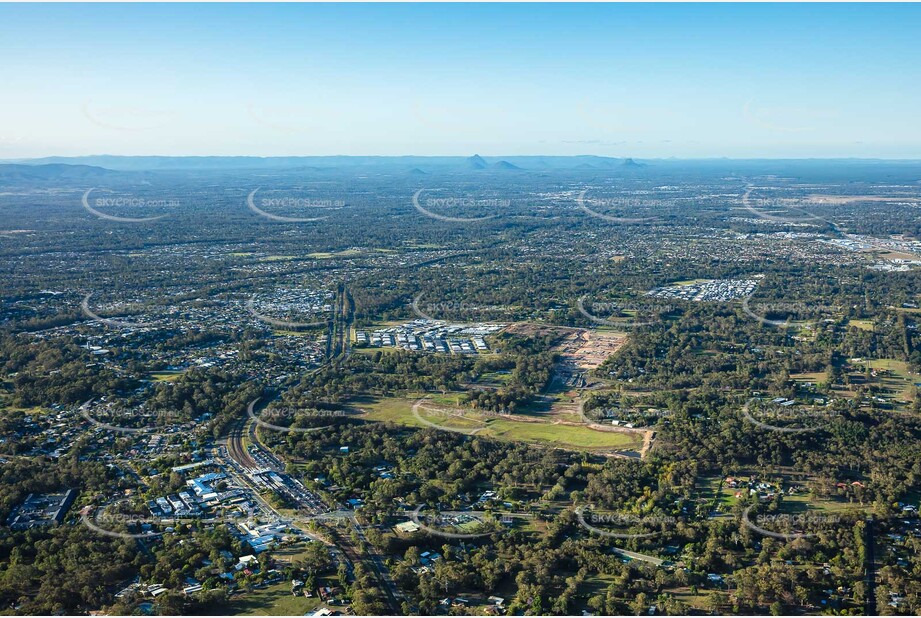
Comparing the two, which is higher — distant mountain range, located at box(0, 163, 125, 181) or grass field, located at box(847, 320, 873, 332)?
distant mountain range, located at box(0, 163, 125, 181)

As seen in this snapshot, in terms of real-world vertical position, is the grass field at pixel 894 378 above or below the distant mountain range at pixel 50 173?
below

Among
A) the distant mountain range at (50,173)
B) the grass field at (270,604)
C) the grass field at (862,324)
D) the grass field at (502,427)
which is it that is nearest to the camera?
the grass field at (270,604)

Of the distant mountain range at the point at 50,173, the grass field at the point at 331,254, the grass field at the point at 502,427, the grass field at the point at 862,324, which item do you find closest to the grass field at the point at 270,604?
the grass field at the point at 502,427

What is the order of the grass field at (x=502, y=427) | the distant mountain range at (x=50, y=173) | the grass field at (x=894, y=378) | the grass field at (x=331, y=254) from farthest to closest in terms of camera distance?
the distant mountain range at (x=50, y=173) < the grass field at (x=331, y=254) < the grass field at (x=894, y=378) < the grass field at (x=502, y=427)

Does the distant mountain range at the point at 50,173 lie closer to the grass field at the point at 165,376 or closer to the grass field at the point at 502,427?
the grass field at the point at 165,376

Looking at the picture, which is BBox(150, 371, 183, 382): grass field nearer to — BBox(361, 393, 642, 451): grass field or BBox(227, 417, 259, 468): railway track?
BBox(227, 417, 259, 468): railway track

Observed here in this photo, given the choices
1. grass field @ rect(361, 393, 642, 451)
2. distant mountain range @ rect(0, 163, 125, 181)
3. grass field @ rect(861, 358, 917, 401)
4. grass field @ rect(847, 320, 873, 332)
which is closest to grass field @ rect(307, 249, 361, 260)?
grass field @ rect(361, 393, 642, 451)

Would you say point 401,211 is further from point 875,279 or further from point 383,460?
point 383,460

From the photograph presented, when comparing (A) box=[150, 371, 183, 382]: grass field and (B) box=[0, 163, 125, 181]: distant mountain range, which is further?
(B) box=[0, 163, 125, 181]: distant mountain range

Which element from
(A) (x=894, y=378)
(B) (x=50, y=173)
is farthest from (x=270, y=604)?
(B) (x=50, y=173)
